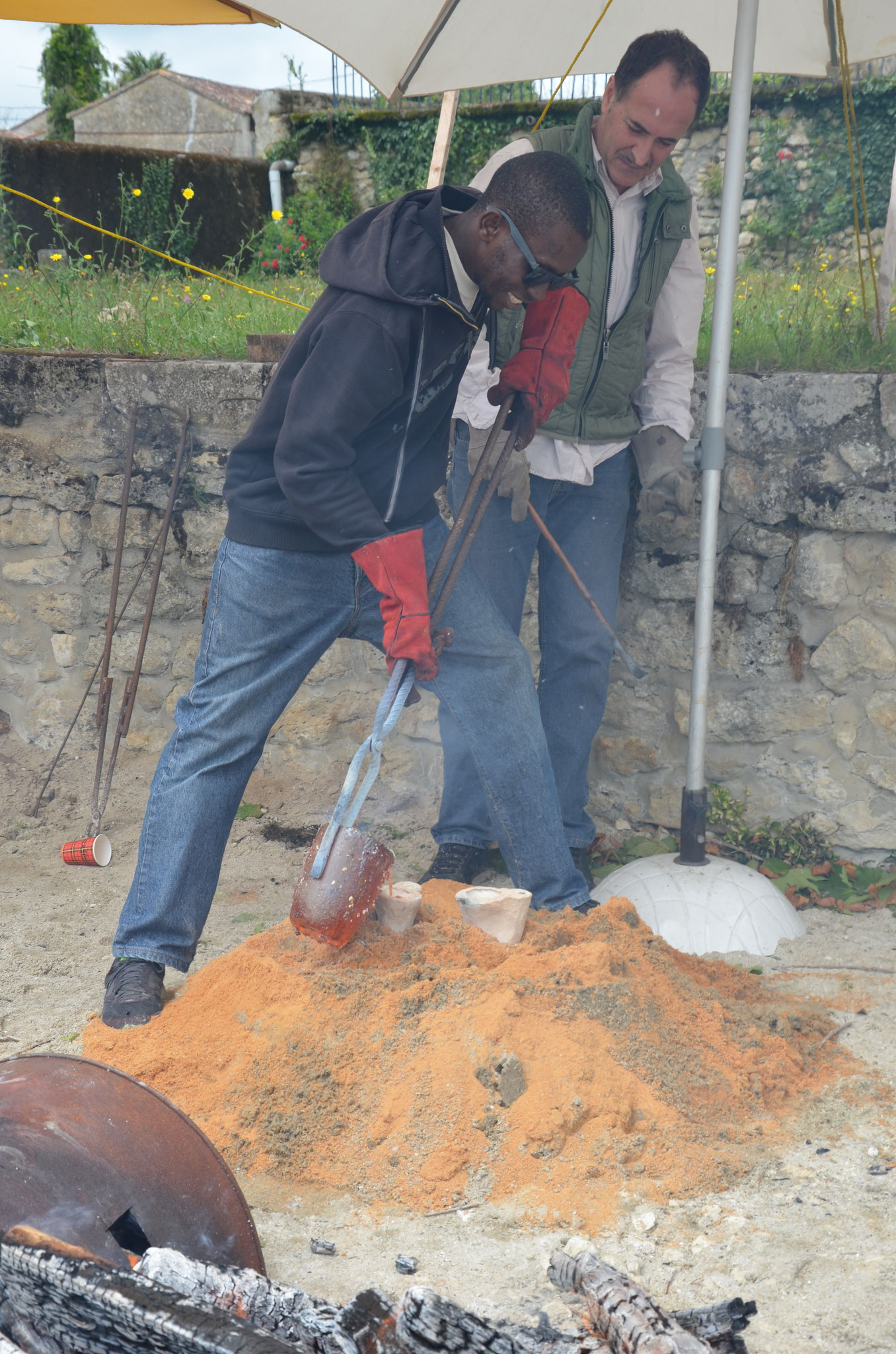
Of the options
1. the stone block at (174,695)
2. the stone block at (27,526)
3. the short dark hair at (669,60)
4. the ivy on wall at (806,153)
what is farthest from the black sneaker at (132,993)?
the ivy on wall at (806,153)

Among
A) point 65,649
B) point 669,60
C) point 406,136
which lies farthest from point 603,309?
point 406,136

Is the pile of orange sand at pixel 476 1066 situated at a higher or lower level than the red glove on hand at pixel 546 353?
lower

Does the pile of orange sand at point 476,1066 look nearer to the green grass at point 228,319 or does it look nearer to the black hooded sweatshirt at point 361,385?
the black hooded sweatshirt at point 361,385

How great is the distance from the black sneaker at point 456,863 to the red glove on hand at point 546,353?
4.33 ft

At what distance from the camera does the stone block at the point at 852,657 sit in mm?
3141

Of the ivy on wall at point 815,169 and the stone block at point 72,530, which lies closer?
the stone block at point 72,530

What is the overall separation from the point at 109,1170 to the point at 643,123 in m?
2.56

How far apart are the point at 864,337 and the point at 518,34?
1.45m

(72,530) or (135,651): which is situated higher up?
(72,530)

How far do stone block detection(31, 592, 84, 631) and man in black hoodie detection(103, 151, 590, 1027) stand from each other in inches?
62.4

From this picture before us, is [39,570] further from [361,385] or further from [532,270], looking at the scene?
[532,270]

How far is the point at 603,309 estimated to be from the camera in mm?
2785

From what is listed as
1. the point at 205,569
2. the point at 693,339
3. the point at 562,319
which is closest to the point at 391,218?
the point at 562,319

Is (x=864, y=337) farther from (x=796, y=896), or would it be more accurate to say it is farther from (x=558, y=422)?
(x=796, y=896)
